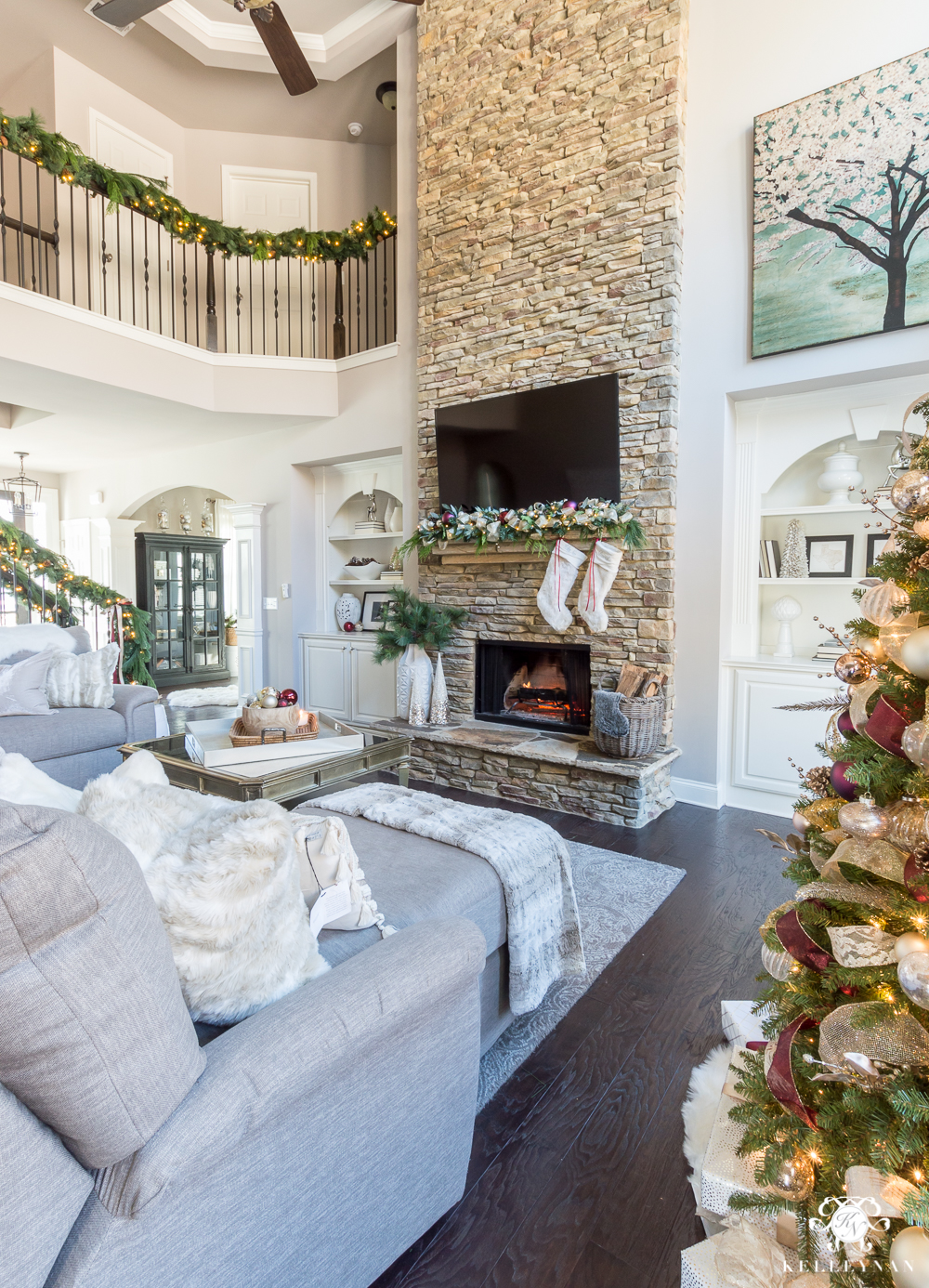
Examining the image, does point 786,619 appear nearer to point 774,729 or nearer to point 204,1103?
point 774,729

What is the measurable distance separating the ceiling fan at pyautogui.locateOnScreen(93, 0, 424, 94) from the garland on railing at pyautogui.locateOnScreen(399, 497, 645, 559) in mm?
2501

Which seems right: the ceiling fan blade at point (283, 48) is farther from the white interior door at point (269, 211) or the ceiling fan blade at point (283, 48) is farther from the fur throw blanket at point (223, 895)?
the fur throw blanket at point (223, 895)

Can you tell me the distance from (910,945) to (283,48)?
182 inches

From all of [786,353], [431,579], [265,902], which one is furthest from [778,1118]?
[431,579]

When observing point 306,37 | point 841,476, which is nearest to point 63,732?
point 841,476

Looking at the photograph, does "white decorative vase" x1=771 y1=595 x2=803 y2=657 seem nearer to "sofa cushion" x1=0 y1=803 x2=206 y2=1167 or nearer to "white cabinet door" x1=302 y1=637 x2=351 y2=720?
"white cabinet door" x1=302 y1=637 x2=351 y2=720

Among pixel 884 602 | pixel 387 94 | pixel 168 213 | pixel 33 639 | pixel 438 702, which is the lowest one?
pixel 438 702

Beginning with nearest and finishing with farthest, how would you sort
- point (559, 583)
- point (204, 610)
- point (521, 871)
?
point (521, 871)
point (559, 583)
point (204, 610)

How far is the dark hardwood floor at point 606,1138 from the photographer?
4.08 feet

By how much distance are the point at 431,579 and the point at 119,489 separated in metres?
4.95

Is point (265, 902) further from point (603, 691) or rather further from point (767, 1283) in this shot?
point (603, 691)

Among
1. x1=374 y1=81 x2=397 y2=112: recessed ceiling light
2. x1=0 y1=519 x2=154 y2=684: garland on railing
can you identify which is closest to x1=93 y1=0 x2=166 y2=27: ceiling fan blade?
x1=374 y1=81 x2=397 y2=112: recessed ceiling light

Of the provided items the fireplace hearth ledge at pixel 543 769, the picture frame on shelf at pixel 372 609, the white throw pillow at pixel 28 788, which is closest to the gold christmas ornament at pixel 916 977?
the white throw pillow at pixel 28 788

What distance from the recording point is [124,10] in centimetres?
330
